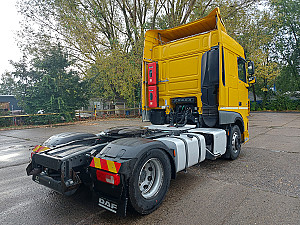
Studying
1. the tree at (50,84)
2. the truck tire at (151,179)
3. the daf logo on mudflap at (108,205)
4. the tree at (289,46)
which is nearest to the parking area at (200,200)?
the truck tire at (151,179)

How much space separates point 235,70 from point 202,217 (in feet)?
13.7

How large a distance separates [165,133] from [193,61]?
7.47 ft

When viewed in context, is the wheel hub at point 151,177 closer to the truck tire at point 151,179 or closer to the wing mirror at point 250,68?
the truck tire at point 151,179

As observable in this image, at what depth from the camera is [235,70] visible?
18.1ft

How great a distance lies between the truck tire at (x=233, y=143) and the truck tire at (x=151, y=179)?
2.74 m

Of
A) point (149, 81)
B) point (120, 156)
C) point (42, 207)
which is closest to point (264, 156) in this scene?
point (149, 81)

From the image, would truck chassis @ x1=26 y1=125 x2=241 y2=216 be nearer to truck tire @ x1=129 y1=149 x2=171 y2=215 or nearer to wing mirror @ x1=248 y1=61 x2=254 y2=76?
truck tire @ x1=129 y1=149 x2=171 y2=215

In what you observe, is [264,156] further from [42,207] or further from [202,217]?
[42,207]

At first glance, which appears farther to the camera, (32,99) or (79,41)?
(79,41)

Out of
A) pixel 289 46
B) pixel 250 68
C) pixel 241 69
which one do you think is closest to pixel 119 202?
pixel 241 69

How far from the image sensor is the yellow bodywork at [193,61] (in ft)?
16.5

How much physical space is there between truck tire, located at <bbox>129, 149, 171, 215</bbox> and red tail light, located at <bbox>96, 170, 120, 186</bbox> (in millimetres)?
271

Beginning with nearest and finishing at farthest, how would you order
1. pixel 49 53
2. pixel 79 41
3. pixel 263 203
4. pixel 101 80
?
pixel 263 203
pixel 49 53
pixel 79 41
pixel 101 80

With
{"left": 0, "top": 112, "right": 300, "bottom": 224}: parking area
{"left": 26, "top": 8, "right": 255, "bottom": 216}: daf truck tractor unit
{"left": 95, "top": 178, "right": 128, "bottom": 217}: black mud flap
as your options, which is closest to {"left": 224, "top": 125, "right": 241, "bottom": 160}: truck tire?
{"left": 26, "top": 8, "right": 255, "bottom": 216}: daf truck tractor unit
